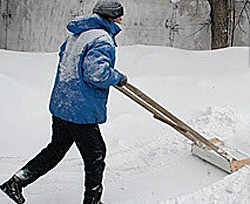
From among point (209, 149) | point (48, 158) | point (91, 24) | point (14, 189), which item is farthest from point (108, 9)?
point (209, 149)

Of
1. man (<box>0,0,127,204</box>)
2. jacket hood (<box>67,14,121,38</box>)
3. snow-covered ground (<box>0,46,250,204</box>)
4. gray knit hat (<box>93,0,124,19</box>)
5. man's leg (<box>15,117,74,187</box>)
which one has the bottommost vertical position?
snow-covered ground (<box>0,46,250,204</box>)

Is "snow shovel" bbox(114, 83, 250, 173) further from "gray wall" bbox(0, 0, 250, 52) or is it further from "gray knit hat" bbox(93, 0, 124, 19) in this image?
"gray wall" bbox(0, 0, 250, 52)

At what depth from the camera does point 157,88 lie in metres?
4.97

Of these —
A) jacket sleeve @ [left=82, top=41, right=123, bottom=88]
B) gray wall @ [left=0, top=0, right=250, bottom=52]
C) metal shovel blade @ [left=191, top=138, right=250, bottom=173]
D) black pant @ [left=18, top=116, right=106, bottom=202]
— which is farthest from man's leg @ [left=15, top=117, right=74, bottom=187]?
gray wall @ [left=0, top=0, right=250, bottom=52]

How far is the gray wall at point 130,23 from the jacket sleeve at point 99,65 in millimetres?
5684

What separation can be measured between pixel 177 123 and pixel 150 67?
2489 millimetres

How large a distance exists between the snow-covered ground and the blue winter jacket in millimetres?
769

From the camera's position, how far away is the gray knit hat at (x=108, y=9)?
2760 mm

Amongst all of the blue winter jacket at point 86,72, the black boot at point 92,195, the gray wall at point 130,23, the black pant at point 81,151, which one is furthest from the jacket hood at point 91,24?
the gray wall at point 130,23

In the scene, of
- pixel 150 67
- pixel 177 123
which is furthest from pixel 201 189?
pixel 150 67

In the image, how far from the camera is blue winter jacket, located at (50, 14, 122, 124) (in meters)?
2.65

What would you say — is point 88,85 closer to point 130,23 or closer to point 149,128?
point 149,128

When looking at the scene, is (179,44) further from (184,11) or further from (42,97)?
(42,97)

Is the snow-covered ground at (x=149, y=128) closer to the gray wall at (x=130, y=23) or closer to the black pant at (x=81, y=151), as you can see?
the black pant at (x=81, y=151)
